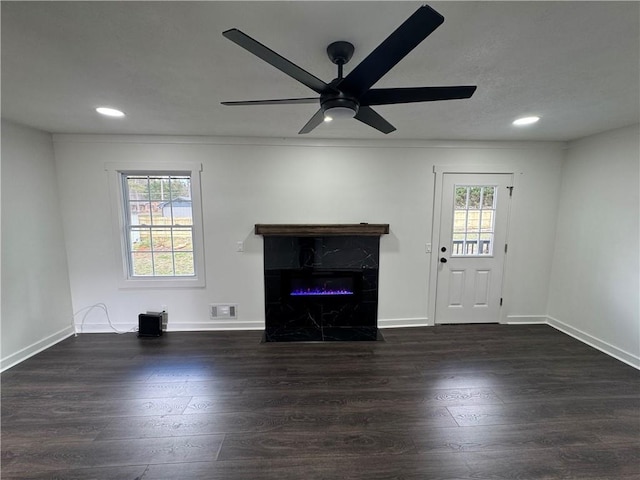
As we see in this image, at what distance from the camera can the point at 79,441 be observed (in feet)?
5.70

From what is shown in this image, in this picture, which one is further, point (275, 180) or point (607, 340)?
point (275, 180)

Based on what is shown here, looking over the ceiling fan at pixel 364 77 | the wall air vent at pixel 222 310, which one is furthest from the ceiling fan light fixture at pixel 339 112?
the wall air vent at pixel 222 310

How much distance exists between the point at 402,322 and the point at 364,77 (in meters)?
3.10

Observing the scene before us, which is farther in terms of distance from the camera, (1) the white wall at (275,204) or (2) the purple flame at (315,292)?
(2) the purple flame at (315,292)

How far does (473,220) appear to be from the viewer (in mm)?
3430

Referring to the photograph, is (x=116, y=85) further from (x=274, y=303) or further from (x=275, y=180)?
(x=274, y=303)

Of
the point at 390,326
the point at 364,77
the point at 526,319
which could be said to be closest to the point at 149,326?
the point at 390,326

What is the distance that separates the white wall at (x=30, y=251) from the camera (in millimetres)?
2537

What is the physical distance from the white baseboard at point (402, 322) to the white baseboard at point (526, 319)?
1144 mm

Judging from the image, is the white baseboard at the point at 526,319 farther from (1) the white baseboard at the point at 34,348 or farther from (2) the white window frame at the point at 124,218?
(1) the white baseboard at the point at 34,348

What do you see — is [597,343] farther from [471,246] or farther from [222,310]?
[222,310]

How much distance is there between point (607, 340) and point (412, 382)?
238 centimetres

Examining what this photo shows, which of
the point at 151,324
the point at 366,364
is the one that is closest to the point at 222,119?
the point at 151,324

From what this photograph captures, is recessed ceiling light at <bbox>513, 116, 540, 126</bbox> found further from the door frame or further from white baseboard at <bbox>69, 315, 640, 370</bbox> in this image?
white baseboard at <bbox>69, 315, 640, 370</bbox>
